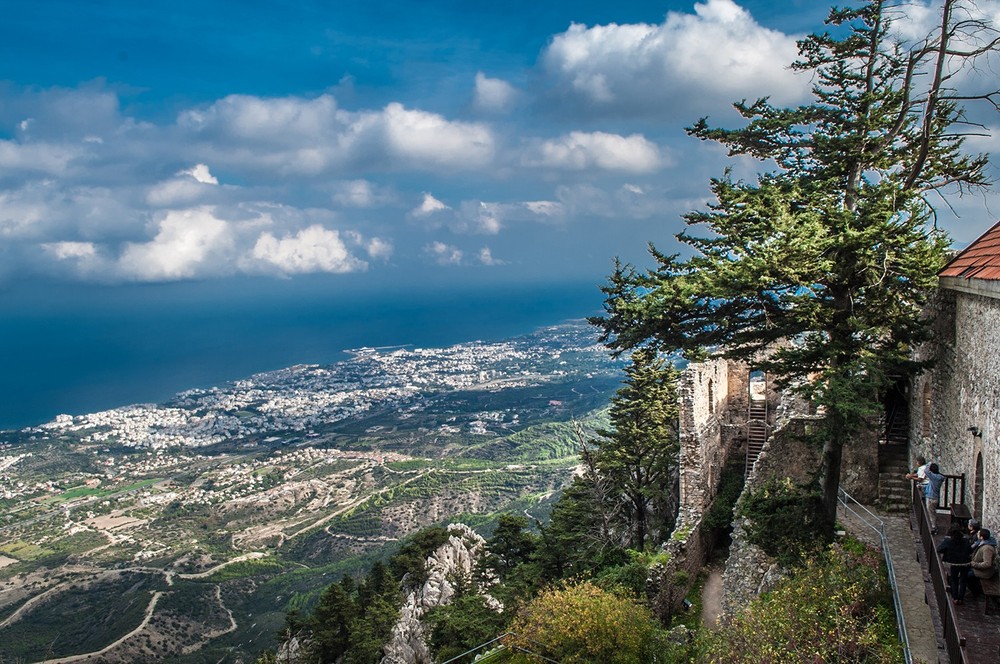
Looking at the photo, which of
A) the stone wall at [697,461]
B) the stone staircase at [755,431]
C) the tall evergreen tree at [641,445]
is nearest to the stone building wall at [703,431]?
the stone wall at [697,461]

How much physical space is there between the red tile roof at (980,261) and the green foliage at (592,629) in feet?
29.5

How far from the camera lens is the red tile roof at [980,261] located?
945 centimetres

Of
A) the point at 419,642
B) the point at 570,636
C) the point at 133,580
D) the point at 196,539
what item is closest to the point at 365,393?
the point at 196,539

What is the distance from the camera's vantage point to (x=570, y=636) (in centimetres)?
1246

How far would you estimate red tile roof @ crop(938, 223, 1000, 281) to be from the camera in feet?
31.0

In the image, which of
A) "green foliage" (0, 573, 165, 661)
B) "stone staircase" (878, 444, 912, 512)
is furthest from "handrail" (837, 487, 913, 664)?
"green foliage" (0, 573, 165, 661)

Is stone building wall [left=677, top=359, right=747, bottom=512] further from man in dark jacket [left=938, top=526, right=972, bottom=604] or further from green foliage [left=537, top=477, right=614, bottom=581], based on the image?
man in dark jacket [left=938, top=526, right=972, bottom=604]

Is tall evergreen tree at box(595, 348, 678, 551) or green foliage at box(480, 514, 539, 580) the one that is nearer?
tall evergreen tree at box(595, 348, 678, 551)

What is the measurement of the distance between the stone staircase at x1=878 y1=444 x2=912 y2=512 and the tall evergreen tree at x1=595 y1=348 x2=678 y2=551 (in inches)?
288

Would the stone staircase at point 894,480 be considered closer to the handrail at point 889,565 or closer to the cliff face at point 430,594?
the handrail at point 889,565

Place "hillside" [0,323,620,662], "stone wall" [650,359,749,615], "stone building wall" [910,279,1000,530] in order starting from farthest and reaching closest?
1. "hillside" [0,323,620,662]
2. "stone wall" [650,359,749,615]
3. "stone building wall" [910,279,1000,530]

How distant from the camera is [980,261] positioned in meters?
10.4

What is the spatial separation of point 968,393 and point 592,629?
27.6 ft

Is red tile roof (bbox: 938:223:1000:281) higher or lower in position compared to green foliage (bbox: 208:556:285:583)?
higher
